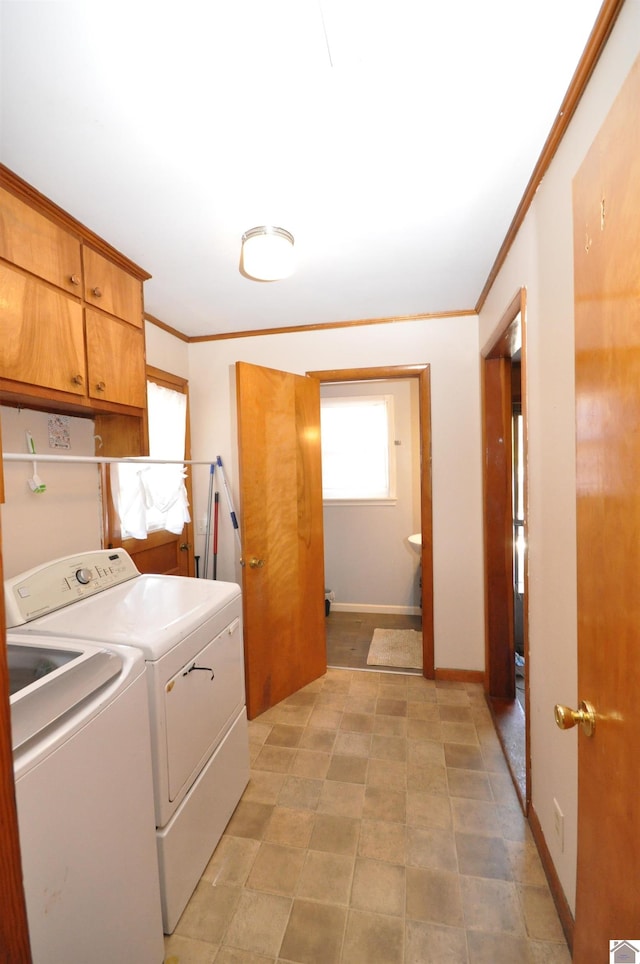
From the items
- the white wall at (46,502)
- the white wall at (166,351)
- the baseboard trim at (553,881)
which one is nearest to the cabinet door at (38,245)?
the white wall at (46,502)

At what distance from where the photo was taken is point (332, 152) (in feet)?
4.05

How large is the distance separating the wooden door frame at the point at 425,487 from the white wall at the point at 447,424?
37 millimetres

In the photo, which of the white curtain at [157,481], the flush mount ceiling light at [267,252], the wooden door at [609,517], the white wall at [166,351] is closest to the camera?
the wooden door at [609,517]

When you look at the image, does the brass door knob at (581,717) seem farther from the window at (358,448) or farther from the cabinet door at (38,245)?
the window at (358,448)

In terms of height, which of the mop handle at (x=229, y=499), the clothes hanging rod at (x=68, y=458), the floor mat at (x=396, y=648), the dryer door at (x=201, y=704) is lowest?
the floor mat at (x=396, y=648)

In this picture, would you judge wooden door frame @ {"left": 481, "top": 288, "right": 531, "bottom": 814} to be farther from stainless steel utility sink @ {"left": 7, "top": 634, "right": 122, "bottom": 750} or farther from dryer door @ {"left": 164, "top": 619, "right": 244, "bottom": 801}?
stainless steel utility sink @ {"left": 7, "top": 634, "right": 122, "bottom": 750}

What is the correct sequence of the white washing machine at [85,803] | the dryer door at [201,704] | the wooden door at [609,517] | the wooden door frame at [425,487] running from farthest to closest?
the wooden door frame at [425,487] → the dryer door at [201,704] → the white washing machine at [85,803] → the wooden door at [609,517]

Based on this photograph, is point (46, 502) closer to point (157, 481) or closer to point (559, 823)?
point (157, 481)

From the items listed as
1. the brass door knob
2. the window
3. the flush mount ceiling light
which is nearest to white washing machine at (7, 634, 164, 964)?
the brass door knob

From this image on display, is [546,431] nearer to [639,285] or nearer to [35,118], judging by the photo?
[639,285]

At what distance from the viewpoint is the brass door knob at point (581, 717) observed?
0.77 meters

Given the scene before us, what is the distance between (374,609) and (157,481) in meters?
2.46

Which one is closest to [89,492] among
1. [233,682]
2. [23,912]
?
[233,682]

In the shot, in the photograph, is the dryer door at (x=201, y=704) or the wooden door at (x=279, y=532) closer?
the dryer door at (x=201, y=704)
